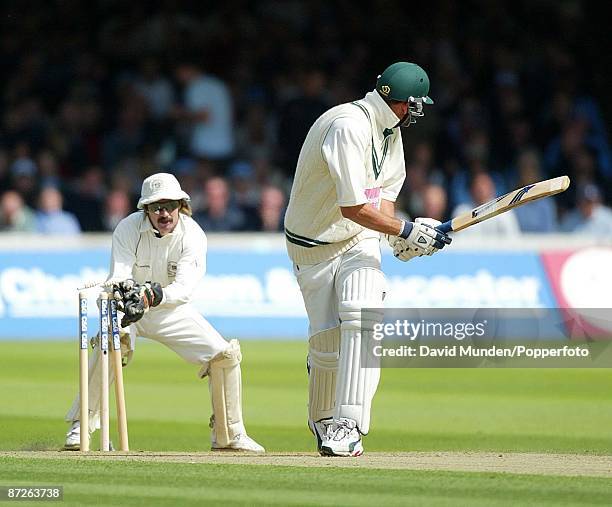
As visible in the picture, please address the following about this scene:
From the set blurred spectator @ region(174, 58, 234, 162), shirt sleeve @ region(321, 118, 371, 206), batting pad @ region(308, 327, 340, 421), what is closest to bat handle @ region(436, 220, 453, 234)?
shirt sleeve @ region(321, 118, 371, 206)

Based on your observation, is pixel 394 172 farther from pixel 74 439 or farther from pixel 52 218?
pixel 52 218

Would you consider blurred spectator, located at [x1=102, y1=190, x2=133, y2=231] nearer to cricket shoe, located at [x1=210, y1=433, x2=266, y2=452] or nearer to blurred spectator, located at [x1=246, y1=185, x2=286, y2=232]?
blurred spectator, located at [x1=246, y1=185, x2=286, y2=232]

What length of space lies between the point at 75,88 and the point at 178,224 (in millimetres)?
10602

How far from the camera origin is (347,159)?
7.71 m

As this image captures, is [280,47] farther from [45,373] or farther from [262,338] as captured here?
[45,373]

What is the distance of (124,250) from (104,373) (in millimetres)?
878

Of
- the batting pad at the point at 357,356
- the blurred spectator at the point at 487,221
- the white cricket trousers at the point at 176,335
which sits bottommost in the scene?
the batting pad at the point at 357,356

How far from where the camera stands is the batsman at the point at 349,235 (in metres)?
7.78

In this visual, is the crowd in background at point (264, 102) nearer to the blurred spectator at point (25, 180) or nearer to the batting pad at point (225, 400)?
the blurred spectator at point (25, 180)

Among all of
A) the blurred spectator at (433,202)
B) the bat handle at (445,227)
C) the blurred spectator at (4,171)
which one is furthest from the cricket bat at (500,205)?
the blurred spectator at (4,171)

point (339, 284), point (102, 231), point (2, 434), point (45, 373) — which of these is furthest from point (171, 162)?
point (339, 284)

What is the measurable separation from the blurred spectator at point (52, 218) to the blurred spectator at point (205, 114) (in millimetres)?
2231

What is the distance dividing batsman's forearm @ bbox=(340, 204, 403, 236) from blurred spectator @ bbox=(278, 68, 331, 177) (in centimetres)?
1025

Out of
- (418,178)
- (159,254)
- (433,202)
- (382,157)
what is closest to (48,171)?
(418,178)
